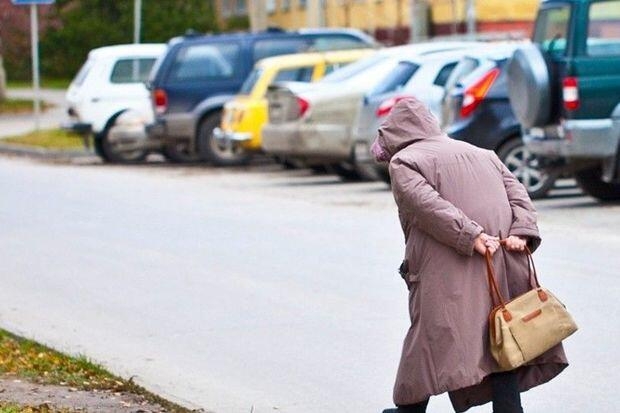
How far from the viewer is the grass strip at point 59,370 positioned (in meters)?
8.23

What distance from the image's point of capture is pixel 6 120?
148ft

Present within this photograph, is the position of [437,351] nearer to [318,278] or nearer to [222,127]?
[318,278]

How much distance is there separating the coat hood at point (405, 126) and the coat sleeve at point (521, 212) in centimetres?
30

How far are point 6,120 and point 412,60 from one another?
1020 inches

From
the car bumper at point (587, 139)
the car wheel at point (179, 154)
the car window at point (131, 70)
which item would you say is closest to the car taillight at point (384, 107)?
the car bumper at point (587, 139)

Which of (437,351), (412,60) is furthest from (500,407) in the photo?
(412,60)

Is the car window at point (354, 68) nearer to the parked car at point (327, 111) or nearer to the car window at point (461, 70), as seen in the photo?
the parked car at point (327, 111)

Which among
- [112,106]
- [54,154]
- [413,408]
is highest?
[413,408]

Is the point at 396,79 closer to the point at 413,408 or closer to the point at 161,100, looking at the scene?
the point at 161,100

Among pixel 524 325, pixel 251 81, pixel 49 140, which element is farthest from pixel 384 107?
pixel 49 140

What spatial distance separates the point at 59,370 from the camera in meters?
8.77

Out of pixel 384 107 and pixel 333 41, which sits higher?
pixel 384 107

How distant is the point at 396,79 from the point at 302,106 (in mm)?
2062

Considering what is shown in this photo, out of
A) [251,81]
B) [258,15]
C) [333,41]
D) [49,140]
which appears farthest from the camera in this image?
[258,15]
